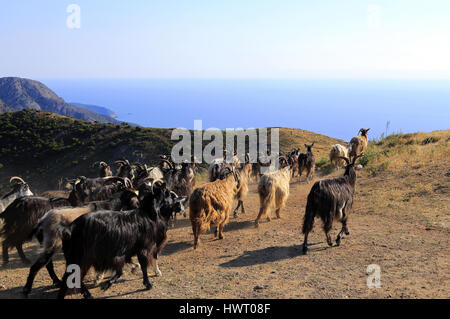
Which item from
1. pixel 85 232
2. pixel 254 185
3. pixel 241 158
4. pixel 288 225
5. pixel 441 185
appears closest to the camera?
pixel 85 232

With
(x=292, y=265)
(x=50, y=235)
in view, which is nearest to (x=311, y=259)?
(x=292, y=265)

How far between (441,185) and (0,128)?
143 ft

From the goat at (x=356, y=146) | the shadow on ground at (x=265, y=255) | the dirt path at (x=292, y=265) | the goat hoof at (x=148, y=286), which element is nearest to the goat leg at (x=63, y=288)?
the dirt path at (x=292, y=265)

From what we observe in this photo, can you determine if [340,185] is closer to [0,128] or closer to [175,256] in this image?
[175,256]

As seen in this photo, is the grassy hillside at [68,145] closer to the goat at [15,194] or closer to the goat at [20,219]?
the goat at [15,194]

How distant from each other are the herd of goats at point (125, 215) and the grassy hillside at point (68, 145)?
784 inches

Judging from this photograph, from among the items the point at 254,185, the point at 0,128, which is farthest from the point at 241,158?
the point at 0,128

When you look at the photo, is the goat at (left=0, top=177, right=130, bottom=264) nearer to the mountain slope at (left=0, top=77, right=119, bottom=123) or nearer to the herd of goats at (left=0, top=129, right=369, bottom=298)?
the herd of goats at (left=0, top=129, right=369, bottom=298)

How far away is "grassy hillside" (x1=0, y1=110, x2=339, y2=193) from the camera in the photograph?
33903 mm

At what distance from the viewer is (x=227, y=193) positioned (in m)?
9.80

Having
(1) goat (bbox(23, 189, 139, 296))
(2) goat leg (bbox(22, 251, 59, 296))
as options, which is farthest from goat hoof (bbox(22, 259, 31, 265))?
(2) goat leg (bbox(22, 251, 59, 296))

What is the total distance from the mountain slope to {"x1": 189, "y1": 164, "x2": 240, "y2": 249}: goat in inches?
5139

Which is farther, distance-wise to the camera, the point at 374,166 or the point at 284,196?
the point at 374,166

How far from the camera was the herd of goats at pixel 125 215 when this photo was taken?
237 inches
